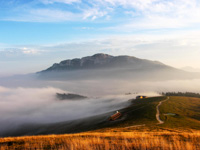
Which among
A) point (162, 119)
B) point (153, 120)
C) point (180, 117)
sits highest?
point (162, 119)

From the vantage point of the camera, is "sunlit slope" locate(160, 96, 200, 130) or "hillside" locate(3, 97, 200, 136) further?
"sunlit slope" locate(160, 96, 200, 130)

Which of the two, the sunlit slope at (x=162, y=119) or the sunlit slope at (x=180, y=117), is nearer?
the sunlit slope at (x=162, y=119)

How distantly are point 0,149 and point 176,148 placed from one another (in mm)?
16377

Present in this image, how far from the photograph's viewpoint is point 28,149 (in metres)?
13.8

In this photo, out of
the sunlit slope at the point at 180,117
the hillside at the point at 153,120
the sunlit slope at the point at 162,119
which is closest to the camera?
the sunlit slope at the point at 162,119

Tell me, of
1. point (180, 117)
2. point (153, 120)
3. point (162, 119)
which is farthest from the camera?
point (180, 117)

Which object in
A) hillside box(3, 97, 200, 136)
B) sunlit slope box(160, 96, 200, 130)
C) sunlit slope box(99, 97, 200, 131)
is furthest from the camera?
sunlit slope box(160, 96, 200, 130)

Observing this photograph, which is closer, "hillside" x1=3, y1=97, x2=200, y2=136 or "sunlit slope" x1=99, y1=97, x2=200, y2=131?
"sunlit slope" x1=99, y1=97, x2=200, y2=131

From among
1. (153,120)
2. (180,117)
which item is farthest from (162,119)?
(180,117)

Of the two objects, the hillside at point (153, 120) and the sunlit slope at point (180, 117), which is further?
the sunlit slope at point (180, 117)

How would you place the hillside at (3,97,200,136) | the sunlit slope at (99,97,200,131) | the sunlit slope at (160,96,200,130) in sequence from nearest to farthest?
1. the sunlit slope at (99,97,200,131)
2. the hillside at (3,97,200,136)
3. the sunlit slope at (160,96,200,130)

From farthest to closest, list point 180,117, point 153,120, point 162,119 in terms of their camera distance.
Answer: point 180,117 < point 162,119 < point 153,120

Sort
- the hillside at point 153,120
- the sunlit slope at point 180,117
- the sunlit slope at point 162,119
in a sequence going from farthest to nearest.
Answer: the sunlit slope at point 180,117, the hillside at point 153,120, the sunlit slope at point 162,119

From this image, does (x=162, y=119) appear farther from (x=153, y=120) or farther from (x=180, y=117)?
(x=180, y=117)
